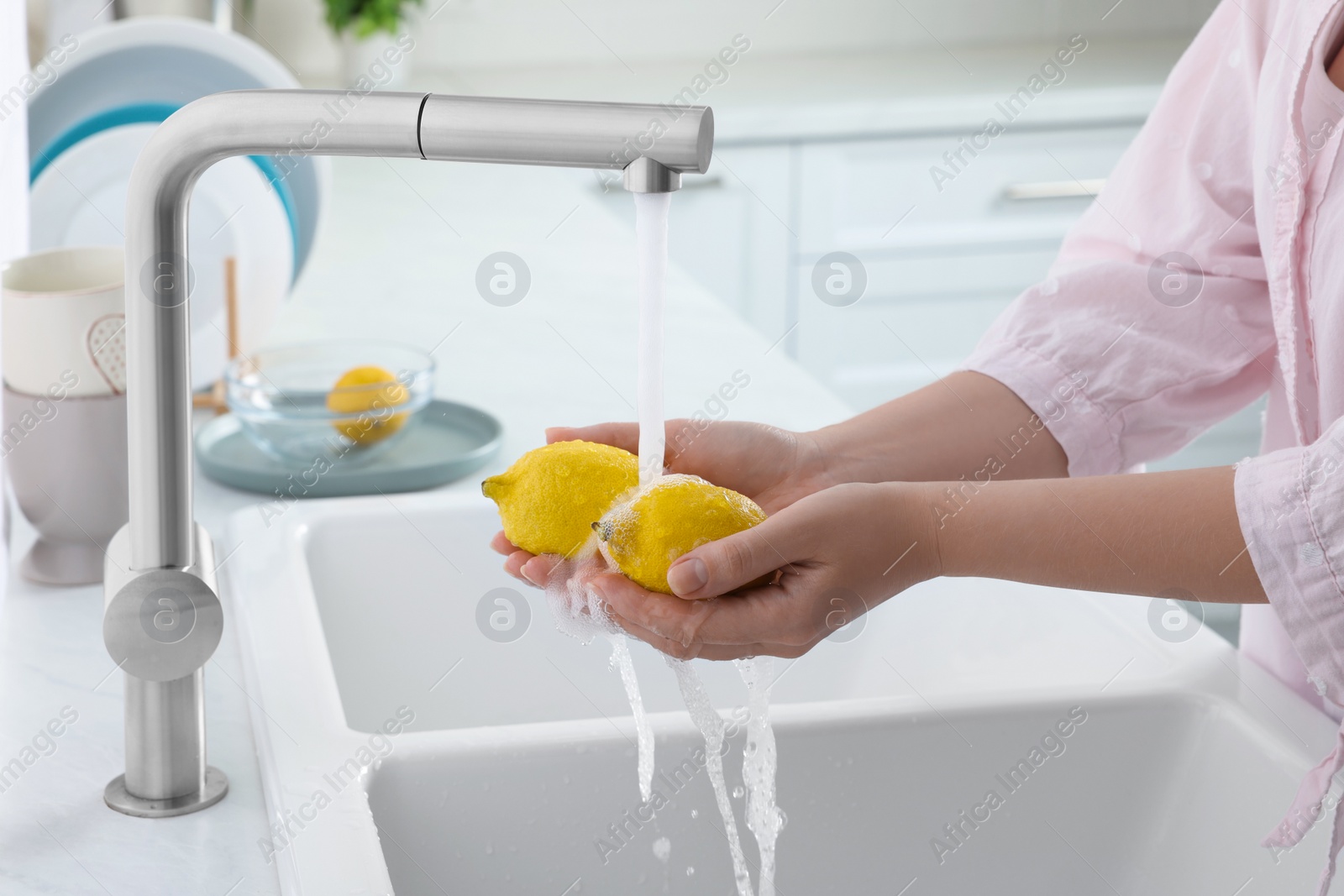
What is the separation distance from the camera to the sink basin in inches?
28.8

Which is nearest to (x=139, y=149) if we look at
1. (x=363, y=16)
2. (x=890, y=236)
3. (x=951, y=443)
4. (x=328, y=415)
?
(x=328, y=415)

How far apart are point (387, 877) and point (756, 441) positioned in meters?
0.38

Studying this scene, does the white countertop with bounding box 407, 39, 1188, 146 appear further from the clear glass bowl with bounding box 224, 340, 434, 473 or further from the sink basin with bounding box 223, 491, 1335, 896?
the sink basin with bounding box 223, 491, 1335, 896

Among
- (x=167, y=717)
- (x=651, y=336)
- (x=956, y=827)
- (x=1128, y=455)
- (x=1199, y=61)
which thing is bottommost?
(x=956, y=827)

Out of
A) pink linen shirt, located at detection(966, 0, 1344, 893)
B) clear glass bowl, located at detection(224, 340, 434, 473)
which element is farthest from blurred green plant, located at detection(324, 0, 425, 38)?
pink linen shirt, located at detection(966, 0, 1344, 893)

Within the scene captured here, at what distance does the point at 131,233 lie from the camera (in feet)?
1.97

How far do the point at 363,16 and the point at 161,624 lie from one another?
91.2 inches

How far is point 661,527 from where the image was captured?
0.68 metres

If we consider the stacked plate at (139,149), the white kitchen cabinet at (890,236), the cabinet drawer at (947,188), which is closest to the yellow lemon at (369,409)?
the stacked plate at (139,149)

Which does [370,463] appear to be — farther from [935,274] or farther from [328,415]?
[935,274]

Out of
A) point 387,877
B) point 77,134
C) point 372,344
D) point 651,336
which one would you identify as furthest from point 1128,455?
point 77,134

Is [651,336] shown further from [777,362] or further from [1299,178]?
[777,362]

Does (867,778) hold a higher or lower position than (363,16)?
lower

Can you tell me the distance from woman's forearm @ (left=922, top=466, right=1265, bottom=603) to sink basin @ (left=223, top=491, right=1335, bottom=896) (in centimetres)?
18
